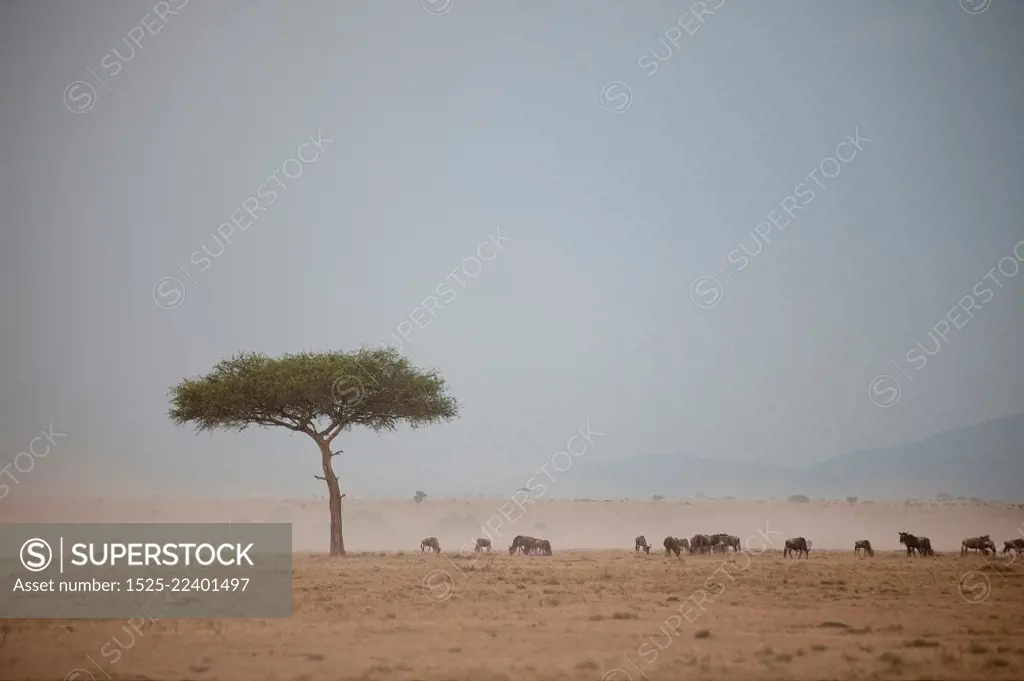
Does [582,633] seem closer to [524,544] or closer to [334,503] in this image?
[524,544]

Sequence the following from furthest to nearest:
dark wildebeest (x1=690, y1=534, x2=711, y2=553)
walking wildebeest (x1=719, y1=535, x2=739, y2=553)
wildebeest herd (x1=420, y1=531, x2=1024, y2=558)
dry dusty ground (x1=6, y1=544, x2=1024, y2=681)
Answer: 1. dark wildebeest (x1=690, y1=534, x2=711, y2=553)
2. walking wildebeest (x1=719, y1=535, x2=739, y2=553)
3. wildebeest herd (x1=420, y1=531, x2=1024, y2=558)
4. dry dusty ground (x1=6, y1=544, x2=1024, y2=681)

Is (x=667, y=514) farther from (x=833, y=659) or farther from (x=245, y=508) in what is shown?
(x=833, y=659)

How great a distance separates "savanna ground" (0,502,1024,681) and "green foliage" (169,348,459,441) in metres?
13.6

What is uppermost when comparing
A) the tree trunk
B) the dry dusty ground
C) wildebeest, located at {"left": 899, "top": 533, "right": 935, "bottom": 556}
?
the tree trunk

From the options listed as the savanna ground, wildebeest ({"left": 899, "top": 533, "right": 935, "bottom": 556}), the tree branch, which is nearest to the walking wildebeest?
wildebeest ({"left": 899, "top": 533, "right": 935, "bottom": 556})

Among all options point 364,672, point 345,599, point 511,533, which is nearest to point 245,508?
point 511,533

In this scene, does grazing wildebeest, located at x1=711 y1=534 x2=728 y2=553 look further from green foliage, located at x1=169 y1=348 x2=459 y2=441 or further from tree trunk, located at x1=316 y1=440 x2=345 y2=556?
tree trunk, located at x1=316 y1=440 x2=345 y2=556

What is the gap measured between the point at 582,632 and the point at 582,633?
4.3 inches

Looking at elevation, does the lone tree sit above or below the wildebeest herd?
above

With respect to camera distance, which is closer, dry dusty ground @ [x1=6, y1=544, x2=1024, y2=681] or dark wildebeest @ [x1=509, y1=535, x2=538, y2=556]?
dry dusty ground @ [x1=6, y1=544, x2=1024, y2=681]

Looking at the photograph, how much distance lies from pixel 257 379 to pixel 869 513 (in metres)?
70.8

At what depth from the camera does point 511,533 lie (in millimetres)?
104562

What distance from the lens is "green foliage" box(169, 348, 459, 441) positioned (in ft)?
159

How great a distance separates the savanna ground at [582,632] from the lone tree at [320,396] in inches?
522
